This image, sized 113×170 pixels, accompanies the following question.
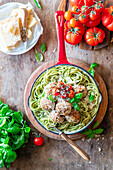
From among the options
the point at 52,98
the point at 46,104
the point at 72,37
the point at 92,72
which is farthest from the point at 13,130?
the point at 72,37

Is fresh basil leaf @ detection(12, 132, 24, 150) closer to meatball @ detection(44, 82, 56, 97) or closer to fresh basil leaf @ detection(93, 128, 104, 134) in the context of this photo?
meatball @ detection(44, 82, 56, 97)

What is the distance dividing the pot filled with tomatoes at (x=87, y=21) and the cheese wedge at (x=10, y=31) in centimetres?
64

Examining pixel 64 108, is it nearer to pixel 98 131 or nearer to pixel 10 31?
pixel 98 131

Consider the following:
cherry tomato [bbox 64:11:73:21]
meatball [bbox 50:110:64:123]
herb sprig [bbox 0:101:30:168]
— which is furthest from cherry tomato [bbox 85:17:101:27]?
herb sprig [bbox 0:101:30:168]

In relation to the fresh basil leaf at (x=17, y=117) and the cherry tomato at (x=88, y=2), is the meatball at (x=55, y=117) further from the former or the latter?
the cherry tomato at (x=88, y=2)

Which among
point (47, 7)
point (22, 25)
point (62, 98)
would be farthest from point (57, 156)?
point (47, 7)

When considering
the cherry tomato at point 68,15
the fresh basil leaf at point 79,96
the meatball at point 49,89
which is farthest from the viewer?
the cherry tomato at point 68,15

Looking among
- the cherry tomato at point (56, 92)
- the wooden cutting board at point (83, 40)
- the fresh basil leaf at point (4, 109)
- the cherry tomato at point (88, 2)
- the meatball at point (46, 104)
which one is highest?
the cherry tomato at point (88, 2)

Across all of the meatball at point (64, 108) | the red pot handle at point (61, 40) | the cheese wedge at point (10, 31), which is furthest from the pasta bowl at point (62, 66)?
the cheese wedge at point (10, 31)

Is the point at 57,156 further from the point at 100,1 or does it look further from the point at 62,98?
the point at 100,1

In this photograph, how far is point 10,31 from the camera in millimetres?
2736

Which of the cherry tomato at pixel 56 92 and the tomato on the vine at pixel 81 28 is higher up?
the tomato on the vine at pixel 81 28

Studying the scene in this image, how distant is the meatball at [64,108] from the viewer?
2330 mm

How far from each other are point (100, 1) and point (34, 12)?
88 cm
